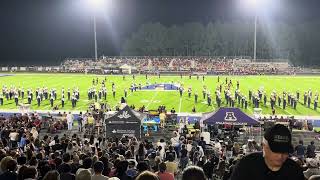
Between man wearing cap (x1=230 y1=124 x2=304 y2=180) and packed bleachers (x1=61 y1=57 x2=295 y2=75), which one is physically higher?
packed bleachers (x1=61 y1=57 x2=295 y2=75)

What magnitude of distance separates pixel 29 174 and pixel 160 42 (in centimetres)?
7719

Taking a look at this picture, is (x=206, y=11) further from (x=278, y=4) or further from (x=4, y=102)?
(x=4, y=102)

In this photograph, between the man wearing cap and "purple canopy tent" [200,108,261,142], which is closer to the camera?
the man wearing cap

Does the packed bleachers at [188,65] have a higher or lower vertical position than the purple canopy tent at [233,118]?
higher

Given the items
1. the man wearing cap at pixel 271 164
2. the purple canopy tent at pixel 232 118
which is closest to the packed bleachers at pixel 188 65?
the purple canopy tent at pixel 232 118

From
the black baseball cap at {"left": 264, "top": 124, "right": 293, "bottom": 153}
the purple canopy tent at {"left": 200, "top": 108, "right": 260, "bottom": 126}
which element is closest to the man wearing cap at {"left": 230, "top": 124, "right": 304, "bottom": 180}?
the black baseball cap at {"left": 264, "top": 124, "right": 293, "bottom": 153}

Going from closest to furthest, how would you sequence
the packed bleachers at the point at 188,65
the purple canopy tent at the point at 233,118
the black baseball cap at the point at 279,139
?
the black baseball cap at the point at 279,139 < the purple canopy tent at the point at 233,118 < the packed bleachers at the point at 188,65

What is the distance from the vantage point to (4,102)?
1151 inches

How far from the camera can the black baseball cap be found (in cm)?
243

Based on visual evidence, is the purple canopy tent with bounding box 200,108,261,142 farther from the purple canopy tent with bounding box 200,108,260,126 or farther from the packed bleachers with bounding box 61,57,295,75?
the packed bleachers with bounding box 61,57,295,75

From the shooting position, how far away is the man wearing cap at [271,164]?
2.47 metres

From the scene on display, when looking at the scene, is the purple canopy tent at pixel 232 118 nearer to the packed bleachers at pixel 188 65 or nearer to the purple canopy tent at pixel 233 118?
the purple canopy tent at pixel 233 118

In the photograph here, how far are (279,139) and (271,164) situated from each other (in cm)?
24

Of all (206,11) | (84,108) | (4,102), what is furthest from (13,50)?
(84,108)
